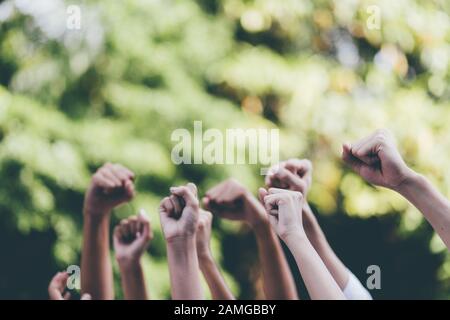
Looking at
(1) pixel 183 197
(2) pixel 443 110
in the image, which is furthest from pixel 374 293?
(1) pixel 183 197

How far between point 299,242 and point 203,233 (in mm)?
367

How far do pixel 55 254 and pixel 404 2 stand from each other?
183cm

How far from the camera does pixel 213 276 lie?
123 centimetres

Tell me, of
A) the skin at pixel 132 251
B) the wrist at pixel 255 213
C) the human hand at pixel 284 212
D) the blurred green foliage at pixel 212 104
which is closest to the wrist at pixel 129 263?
the skin at pixel 132 251

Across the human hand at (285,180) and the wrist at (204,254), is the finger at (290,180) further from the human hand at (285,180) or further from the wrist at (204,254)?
the wrist at (204,254)

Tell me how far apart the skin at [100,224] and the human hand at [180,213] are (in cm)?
34

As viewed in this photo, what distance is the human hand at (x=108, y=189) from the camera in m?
1.30

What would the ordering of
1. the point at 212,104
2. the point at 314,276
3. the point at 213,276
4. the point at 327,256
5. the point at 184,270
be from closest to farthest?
the point at 314,276
the point at 184,270
the point at 327,256
the point at 213,276
the point at 212,104

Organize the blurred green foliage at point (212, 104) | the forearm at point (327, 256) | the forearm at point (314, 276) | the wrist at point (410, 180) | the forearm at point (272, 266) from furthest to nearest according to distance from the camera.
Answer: the blurred green foliage at point (212, 104), the forearm at point (272, 266), the forearm at point (327, 256), the wrist at point (410, 180), the forearm at point (314, 276)

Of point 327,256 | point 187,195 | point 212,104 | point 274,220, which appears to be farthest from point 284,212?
point 212,104

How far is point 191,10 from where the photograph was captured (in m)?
3.01

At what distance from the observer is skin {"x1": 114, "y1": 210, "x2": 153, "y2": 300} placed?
1.28 meters

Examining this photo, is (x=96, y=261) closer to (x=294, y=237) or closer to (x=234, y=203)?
(x=234, y=203)
